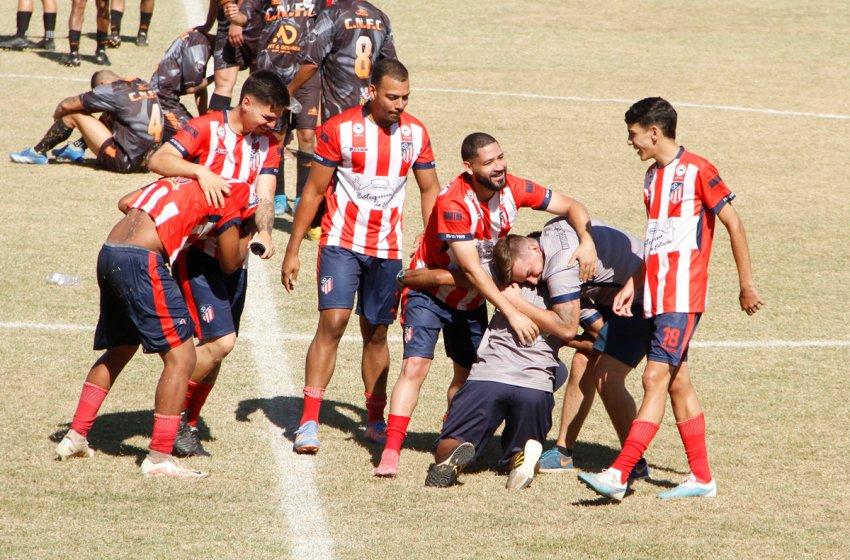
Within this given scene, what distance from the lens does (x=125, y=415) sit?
7379 mm

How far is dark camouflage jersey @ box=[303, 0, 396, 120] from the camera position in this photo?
37.5 ft

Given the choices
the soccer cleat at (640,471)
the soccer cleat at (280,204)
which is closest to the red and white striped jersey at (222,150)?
the soccer cleat at (640,471)

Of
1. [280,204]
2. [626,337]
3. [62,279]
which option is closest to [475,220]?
[626,337]

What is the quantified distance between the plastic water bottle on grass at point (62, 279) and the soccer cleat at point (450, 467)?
477cm

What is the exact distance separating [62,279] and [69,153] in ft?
14.3

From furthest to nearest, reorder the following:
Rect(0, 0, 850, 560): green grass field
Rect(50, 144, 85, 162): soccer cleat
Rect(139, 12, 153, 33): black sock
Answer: Rect(139, 12, 153, 33): black sock, Rect(50, 144, 85, 162): soccer cleat, Rect(0, 0, 850, 560): green grass field

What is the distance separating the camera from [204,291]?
6770 millimetres

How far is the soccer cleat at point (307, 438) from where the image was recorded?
6836mm

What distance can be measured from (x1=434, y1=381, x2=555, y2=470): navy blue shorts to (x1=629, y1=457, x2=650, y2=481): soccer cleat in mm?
568

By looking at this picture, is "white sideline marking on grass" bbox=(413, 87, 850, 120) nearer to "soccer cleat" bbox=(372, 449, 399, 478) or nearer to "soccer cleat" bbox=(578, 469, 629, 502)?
"soccer cleat" bbox=(372, 449, 399, 478)

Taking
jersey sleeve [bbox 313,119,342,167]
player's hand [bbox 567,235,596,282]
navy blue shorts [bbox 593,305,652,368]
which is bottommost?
navy blue shorts [bbox 593,305,652,368]

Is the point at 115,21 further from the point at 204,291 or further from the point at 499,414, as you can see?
the point at 499,414

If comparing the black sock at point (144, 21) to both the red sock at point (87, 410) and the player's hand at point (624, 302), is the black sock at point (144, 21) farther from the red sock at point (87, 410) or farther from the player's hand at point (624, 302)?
the player's hand at point (624, 302)

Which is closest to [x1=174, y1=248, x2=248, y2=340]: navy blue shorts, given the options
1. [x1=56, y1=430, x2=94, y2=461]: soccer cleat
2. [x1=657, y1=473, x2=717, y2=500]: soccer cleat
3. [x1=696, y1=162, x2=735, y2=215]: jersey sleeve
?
[x1=56, y1=430, x2=94, y2=461]: soccer cleat
